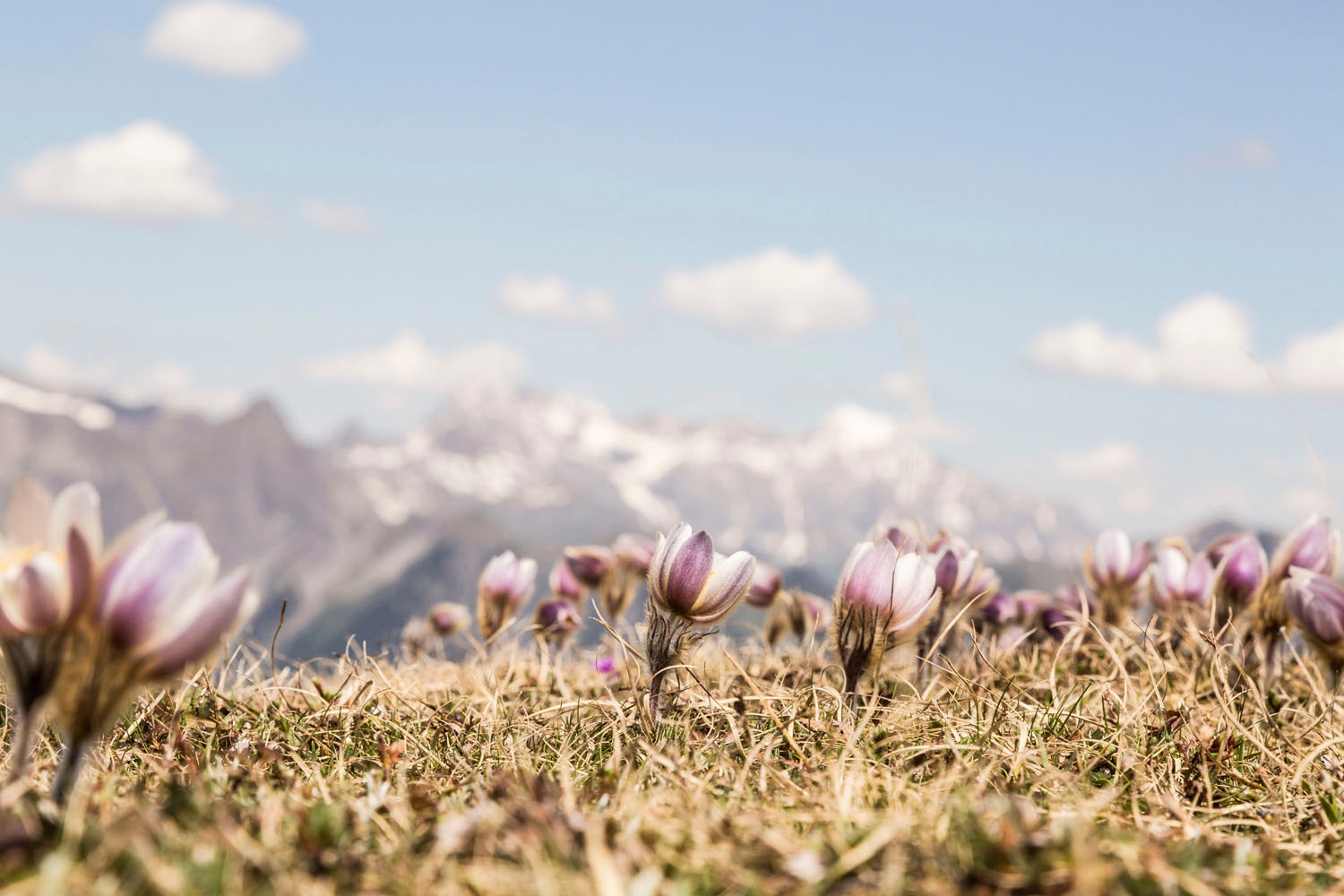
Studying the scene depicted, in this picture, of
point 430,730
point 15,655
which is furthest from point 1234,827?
point 15,655

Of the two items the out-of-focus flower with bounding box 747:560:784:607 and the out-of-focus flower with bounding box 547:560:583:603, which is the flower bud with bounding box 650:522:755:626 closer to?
the out-of-focus flower with bounding box 747:560:784:607

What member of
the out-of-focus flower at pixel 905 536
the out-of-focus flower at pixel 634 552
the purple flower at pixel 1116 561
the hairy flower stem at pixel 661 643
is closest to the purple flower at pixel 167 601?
the hairy flower stem at pixel 661 643

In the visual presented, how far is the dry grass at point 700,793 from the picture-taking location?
8.32ft

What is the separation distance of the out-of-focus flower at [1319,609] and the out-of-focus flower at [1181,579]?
6.30 ft

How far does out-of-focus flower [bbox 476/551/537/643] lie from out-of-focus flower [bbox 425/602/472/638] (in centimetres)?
70

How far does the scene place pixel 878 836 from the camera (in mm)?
2643

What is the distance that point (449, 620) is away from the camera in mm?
7520

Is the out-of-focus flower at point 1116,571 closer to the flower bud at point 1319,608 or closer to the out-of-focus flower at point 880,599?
the flower bud at point 1319,608

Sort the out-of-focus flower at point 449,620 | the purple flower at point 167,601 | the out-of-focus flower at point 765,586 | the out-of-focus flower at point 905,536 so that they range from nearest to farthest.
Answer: the purple flower at point 167,601 < the out-of-focus flower at point 905,536 < the out-of-focus flower at point 765,586 < the out-of-focus flower at point 449,620

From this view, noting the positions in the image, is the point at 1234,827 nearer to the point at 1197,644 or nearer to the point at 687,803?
the point at 687,803

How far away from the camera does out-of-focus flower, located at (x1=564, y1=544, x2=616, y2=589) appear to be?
711 cm

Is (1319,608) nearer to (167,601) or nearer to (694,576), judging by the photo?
(694,576)

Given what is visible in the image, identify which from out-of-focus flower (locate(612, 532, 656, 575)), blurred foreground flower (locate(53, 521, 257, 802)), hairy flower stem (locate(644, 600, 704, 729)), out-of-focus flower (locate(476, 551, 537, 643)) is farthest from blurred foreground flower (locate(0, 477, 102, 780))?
out-of-focus flower (locate(612, 532, 656, 575))

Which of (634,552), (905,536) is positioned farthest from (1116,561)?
(634,552)
